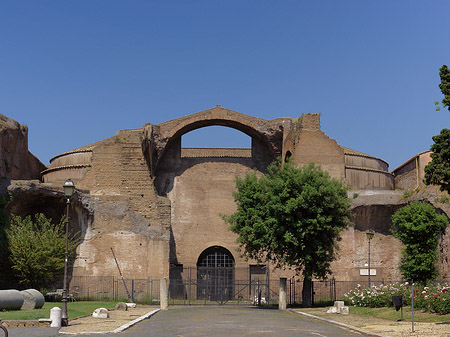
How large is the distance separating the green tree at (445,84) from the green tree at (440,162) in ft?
3.33

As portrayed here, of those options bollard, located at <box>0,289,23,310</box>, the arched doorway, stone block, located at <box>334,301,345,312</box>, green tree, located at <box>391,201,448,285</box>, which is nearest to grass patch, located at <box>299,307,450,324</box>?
stone block, located at <box>334,301,345,312</box>

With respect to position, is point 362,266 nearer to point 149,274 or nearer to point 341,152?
point 341,152

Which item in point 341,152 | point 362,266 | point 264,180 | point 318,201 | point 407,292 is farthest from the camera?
point 341,152

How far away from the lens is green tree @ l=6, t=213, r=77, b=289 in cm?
2522

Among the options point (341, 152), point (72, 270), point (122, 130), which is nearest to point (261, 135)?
point (341, 152)

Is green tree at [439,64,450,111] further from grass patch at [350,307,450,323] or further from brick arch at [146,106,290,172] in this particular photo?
brick arch at [146,106,290,172]

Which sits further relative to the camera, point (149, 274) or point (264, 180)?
point (149, 274)

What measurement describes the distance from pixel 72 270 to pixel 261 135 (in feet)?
43.5

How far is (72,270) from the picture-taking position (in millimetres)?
29109

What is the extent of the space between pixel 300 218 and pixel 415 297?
6.78 meters

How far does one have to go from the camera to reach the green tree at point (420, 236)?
87.7 ft

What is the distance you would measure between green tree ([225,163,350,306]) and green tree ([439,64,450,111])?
26.5 ft

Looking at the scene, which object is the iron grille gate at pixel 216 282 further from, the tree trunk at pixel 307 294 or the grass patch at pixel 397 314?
the grass patch at pixel 397 314

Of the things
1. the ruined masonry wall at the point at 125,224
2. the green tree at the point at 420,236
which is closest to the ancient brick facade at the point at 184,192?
the ruined masonry wall at the point at 125,224
